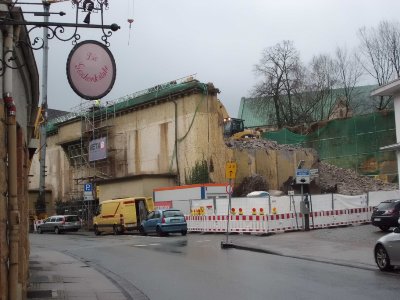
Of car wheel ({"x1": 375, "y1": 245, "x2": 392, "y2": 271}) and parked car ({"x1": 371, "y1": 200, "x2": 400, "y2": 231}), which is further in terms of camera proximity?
parked car ({"x1": 371, "y1": 200, "x2": 400, "y2": 231})

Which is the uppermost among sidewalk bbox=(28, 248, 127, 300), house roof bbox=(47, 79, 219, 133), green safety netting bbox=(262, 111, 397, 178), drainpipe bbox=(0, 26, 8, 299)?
house roof bbox=(47, 79, 219, 133)

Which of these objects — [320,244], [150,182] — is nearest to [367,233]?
[320,244]

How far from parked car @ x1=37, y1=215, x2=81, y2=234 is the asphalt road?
80.3ft

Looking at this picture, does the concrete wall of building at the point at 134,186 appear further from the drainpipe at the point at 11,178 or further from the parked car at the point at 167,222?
the drainpipe at the point at 11,178

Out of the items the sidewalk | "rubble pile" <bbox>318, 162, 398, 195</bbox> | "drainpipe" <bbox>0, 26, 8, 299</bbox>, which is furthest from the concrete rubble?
"drainpipe" <bbox>0, 26, 8, 299</bbox>

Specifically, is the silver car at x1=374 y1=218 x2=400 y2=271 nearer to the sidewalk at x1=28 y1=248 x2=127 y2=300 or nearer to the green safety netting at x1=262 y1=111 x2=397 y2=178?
the sidewalk at x1=28 y1=248 x2=127 y2=300

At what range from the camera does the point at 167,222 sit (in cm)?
3047

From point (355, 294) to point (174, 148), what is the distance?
117 feet

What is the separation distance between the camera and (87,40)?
840 centimetres

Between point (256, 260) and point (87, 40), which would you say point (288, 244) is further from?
point (87, 40)

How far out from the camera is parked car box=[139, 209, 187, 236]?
30.5 meters

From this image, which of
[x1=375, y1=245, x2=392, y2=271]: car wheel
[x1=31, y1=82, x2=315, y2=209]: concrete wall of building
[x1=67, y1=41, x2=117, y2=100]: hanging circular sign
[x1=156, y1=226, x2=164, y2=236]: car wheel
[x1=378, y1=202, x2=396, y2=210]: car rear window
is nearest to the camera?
[x1=67, y1=41, x2=117, y2=100]: hanging circular sign

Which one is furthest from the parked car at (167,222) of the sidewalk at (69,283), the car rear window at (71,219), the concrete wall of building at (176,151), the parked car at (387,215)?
the car rear window at (71,219)

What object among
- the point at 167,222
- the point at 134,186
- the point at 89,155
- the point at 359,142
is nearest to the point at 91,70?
the point at 167,222
